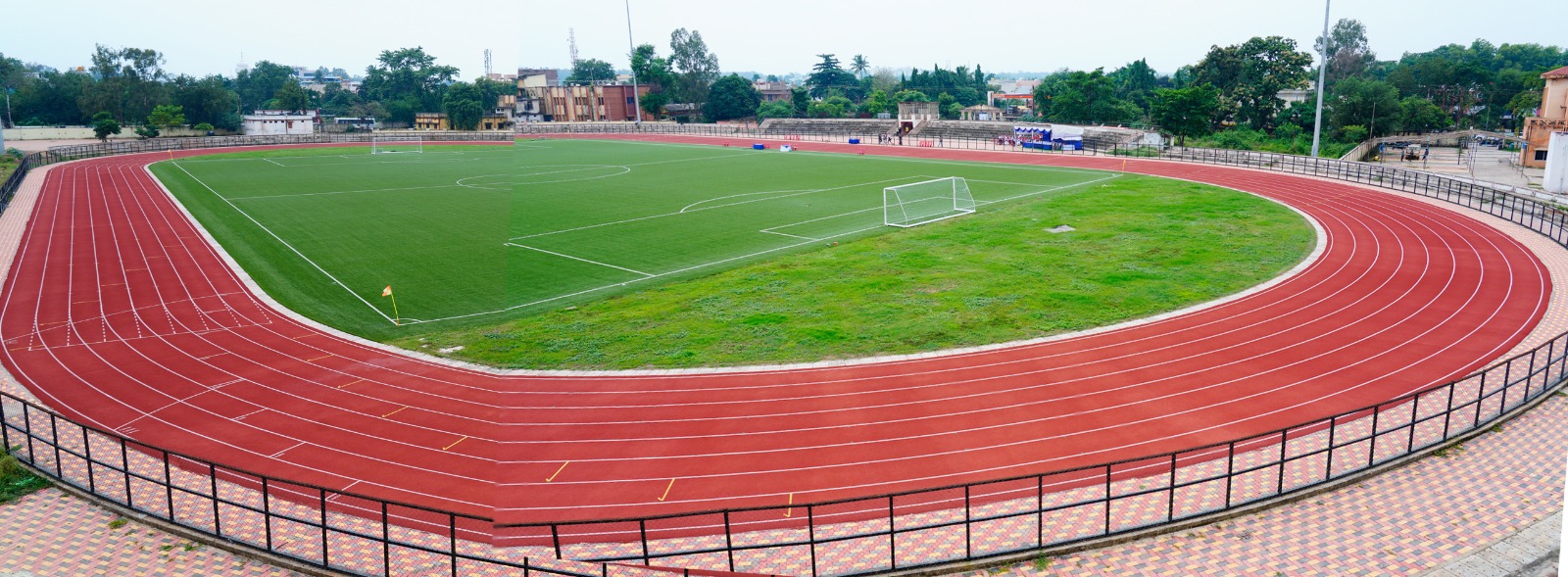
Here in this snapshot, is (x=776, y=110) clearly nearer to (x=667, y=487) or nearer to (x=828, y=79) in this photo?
(x=828, y=79)

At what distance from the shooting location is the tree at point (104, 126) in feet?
250

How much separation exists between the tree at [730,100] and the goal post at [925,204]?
64.8 m

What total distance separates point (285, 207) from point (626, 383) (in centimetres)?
3041

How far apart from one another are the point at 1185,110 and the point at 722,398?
189 feet

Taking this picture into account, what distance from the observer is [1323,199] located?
1441 inches

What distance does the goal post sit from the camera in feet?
111

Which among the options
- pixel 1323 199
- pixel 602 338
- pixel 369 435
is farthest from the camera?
pixel 1323 199

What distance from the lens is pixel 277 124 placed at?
91750mm

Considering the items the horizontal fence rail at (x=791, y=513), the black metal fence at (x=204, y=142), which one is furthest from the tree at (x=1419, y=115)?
the black metal fence at (x=204, y=142)

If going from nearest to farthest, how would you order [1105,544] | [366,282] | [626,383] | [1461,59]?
[1105,544] → [626,383] → [366,282] → [1461,59]

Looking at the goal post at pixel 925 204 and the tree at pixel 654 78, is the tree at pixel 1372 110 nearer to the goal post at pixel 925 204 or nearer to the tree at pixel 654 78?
the goal post at pixel 925 204

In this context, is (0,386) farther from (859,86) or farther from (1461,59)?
(859,86)

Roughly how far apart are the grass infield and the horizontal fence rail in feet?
19.5

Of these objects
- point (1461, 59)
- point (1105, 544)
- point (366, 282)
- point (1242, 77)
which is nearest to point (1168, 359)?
point (1105, 544)
